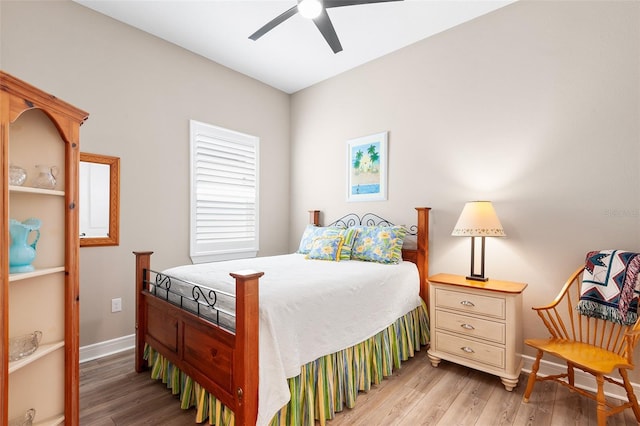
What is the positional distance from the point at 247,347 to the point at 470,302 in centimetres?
180

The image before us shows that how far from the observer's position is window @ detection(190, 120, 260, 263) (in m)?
3.51

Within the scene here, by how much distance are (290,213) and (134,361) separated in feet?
8.49

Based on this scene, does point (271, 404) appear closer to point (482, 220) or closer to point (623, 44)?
point (482, 220)

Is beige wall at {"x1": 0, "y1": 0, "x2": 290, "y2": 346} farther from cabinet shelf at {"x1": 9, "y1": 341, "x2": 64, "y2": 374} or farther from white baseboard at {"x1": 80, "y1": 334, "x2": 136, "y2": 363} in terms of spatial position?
cabinet shelf at {"x1": 9, "y1": 341, "x2": 64, "y2": 374}

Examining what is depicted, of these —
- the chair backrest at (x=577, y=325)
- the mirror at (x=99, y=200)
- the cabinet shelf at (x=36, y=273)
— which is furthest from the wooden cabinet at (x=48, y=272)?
the chair backrest at (x=577, y=325)

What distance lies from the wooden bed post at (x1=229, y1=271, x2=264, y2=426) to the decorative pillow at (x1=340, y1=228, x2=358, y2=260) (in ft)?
5.30

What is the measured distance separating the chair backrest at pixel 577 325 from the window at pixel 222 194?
125 inches

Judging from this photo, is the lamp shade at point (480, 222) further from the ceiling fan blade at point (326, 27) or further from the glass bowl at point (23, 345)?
the glass bowl at point (23, 345)

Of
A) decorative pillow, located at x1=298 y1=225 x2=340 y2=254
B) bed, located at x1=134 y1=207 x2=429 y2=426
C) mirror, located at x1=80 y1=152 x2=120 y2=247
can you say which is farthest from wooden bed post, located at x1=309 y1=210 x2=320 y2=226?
mirror, located at x1=80 y1=152 x2=120 y2=247

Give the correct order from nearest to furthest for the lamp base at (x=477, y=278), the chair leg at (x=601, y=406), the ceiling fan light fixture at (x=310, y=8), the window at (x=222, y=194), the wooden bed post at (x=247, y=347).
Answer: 1. the wooden bed post at (x=247, y=347)
2. the chair leg at (x=601, y=406)
3. the ceiling fan light fixture at (x=310, y=8)
4. the lamp base at (x=477, y=278)
5. the window at (x=222, y=194)

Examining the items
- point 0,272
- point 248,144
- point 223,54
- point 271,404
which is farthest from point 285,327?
point 223,54

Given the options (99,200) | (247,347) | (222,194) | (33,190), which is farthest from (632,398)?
(99,200)

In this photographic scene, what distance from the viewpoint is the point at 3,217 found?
1.15 metres

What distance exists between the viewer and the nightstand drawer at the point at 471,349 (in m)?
2.27
